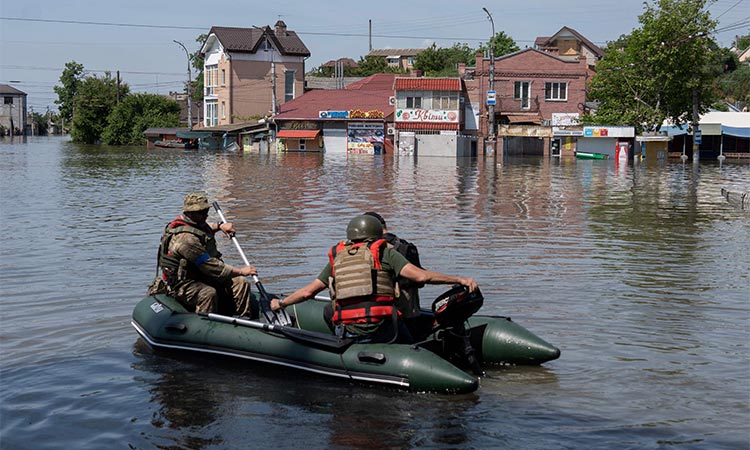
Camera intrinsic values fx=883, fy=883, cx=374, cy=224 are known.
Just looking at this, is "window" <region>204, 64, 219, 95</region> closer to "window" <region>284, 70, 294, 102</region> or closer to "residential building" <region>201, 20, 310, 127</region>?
"residential building" <region>201, 20, 310, 127</region>

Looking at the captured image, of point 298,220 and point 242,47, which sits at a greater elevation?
point 242,47

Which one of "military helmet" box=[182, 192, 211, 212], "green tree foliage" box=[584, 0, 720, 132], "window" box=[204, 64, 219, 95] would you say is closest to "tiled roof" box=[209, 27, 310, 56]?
"window" box=[204, 64, 219, 95]

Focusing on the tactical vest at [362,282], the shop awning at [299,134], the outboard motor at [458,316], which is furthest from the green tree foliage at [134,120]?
the tactical vest at [362,282]

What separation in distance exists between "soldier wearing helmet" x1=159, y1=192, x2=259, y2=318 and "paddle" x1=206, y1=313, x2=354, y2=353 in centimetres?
59

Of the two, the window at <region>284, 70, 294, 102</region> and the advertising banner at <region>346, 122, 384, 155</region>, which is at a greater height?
the window at <region>284, 70, 294, 102</region>

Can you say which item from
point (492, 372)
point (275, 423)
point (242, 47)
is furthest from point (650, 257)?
point (242, 47)

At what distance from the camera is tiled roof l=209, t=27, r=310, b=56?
267 feet

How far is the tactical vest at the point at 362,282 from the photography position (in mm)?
8086

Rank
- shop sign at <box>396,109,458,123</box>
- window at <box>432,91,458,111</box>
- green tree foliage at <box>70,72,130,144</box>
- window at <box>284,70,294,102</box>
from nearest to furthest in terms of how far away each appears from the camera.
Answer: window at <box>432,91,458,111</box>, shop sign at <box>396,109,458,123</box>, window at <box>284,70,294,102</box>, green tree foliage at <box>70,72,130,144</box>

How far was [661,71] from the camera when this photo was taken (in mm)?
65562

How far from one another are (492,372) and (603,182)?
28897 millimetres

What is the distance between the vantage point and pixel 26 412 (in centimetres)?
794

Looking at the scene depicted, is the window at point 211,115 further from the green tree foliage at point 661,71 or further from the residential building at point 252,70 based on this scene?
the green tree foliage at point 661,71

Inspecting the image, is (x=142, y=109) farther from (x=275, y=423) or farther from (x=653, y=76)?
(x=275, y=423)
